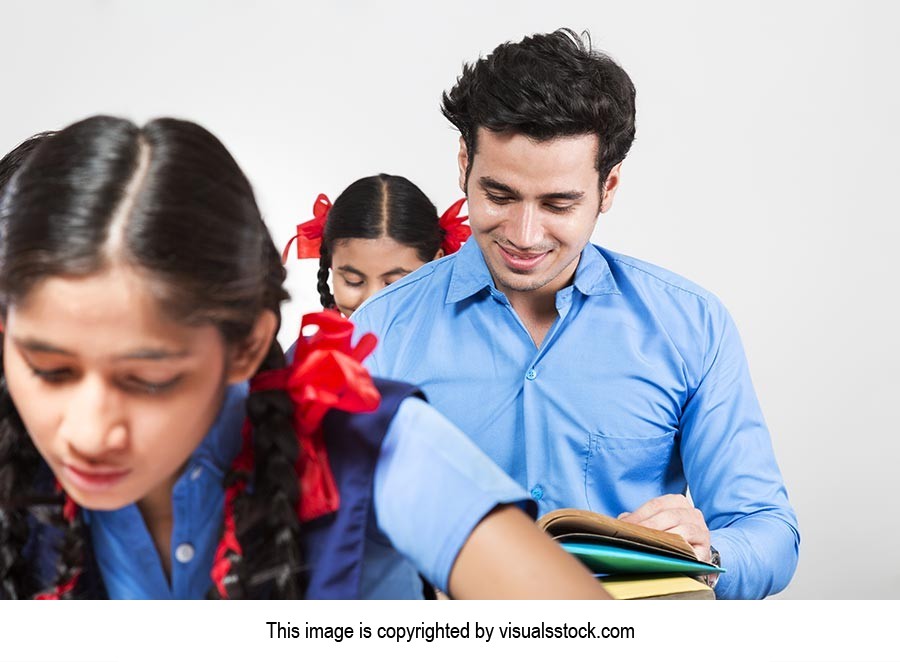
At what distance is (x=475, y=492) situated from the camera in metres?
0.82

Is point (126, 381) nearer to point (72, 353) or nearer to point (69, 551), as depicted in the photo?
point (72, 353)

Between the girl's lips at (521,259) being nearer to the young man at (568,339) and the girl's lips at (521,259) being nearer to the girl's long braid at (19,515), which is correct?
the young man at (568,339)

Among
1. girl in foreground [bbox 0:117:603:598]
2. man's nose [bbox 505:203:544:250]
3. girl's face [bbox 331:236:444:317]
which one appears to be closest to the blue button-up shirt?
man's nose [bbox 505:203:544:250]

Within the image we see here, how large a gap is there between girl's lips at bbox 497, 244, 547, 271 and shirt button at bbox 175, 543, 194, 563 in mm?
861

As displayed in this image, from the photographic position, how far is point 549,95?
1.67 m

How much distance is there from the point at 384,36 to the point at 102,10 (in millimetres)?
596

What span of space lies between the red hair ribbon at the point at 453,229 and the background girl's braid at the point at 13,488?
1.69m

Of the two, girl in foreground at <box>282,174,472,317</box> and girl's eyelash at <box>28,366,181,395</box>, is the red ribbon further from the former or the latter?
girl in foreground at <box>282,174,472,317</box>

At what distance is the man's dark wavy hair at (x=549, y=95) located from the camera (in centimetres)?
166

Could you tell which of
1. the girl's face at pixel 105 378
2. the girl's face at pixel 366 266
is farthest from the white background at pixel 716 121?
the girl's face at pixel 105 378

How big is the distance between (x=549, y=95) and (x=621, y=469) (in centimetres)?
57

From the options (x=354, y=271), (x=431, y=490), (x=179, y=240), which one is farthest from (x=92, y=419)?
(x=354, y=271)

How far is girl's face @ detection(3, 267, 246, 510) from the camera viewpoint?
30.2 inches
